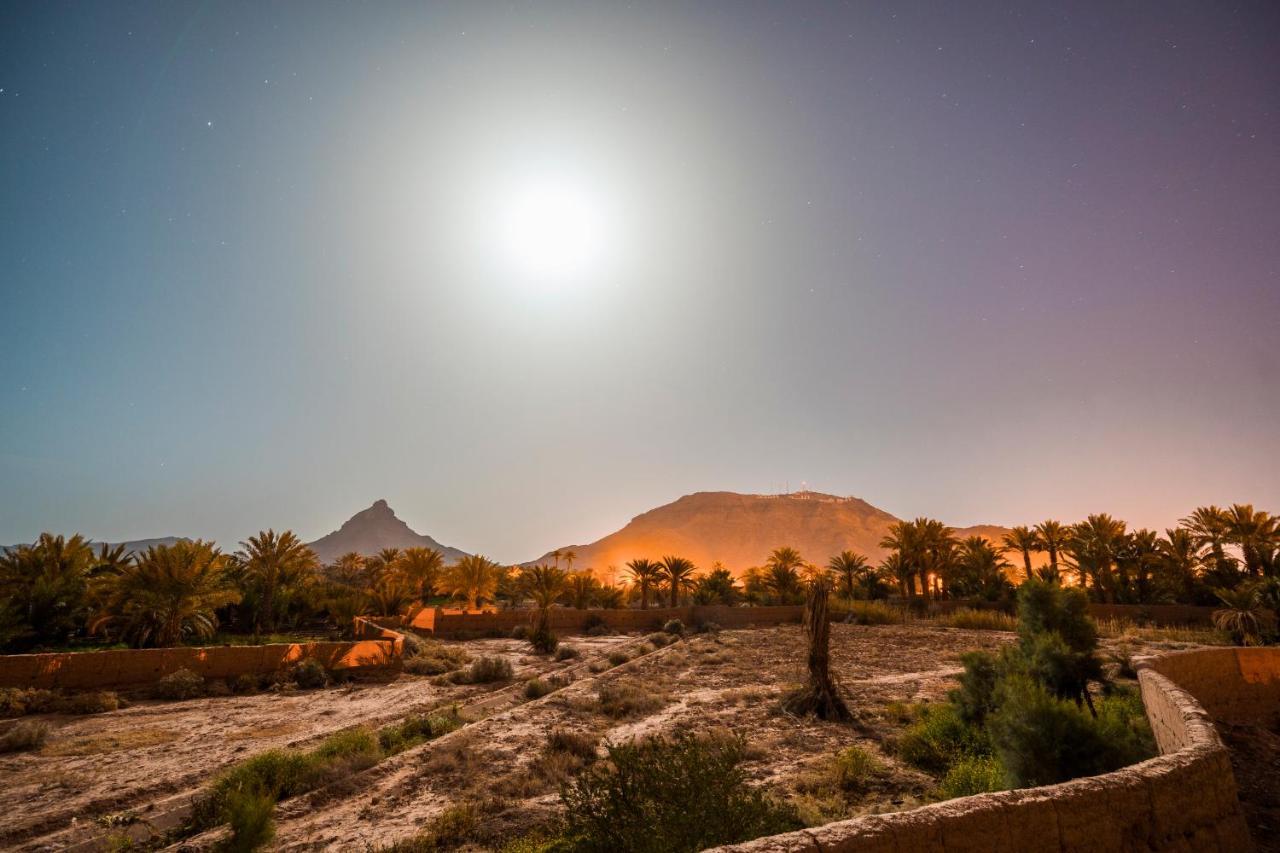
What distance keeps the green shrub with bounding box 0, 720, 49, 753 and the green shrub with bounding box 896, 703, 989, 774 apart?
19.3m

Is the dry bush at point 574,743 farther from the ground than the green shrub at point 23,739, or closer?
farther from the ground

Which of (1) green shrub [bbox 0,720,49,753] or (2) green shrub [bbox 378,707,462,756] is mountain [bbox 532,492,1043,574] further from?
(1) green shrub [bbox 0,720,49,753]

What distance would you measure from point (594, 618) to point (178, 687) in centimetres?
2412

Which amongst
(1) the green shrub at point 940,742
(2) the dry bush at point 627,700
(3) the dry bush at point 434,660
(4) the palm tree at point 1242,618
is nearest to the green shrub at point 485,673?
(3) the dry bush at point 434,660

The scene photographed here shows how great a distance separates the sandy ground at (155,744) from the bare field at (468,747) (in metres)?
0.05

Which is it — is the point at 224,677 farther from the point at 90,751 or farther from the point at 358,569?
the point at 358,569

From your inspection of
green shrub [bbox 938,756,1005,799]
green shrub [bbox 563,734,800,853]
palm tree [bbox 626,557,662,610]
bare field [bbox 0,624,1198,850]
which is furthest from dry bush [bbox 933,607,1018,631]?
green shrub [bbox 563,734,800,853]

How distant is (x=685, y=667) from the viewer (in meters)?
22.3

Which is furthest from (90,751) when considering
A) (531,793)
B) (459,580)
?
(459,580)

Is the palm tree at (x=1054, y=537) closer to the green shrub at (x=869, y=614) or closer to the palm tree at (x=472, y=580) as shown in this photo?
the green shrub at (x=869, y=614)

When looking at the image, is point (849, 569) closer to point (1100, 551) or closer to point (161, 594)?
point (1100, 551)

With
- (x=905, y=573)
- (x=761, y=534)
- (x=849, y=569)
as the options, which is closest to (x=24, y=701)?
(x=849, y=569)

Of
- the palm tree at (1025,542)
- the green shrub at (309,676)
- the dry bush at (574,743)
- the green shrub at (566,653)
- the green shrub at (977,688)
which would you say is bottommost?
the green shrub at (566,653)

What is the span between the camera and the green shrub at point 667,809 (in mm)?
5078
